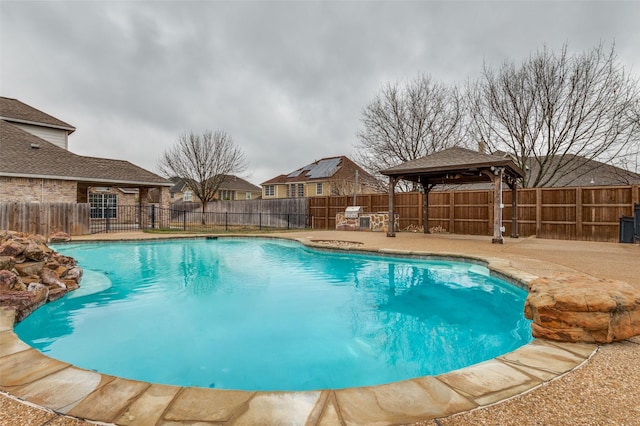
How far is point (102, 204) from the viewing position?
21891 millimetres

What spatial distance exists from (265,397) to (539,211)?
13.2 meters

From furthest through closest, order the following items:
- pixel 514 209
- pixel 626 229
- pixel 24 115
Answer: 1. pixel 24 115
2. pixel 514 209
3. pixel 626 229

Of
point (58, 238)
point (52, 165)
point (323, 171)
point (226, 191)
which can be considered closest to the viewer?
point (58, 238)

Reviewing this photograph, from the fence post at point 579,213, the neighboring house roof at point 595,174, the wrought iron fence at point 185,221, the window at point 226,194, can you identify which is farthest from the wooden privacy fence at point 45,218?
the neighboring house roof at point 595,174

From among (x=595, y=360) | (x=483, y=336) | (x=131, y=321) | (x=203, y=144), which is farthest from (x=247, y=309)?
(x=203, y=144)

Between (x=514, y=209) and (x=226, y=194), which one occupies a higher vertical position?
(x=226, y=194)

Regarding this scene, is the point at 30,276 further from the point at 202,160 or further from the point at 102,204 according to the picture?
the point at 102,204

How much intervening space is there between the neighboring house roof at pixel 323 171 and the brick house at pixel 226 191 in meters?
5.63

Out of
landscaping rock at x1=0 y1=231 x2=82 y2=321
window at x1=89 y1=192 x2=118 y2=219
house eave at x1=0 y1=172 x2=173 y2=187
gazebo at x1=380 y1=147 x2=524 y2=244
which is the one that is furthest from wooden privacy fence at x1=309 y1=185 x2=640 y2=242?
window at x1=89 y1=192 x2=118 y2=219

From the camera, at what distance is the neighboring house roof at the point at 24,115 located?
1673 centimetres

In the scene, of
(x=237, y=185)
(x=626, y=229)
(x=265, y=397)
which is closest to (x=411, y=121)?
(x=626, y=229)

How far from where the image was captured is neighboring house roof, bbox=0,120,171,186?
44.2 feet

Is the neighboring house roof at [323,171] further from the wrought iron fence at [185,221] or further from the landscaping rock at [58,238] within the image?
the landscaping rock at [58,238]

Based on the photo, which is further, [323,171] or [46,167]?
[323,171]
